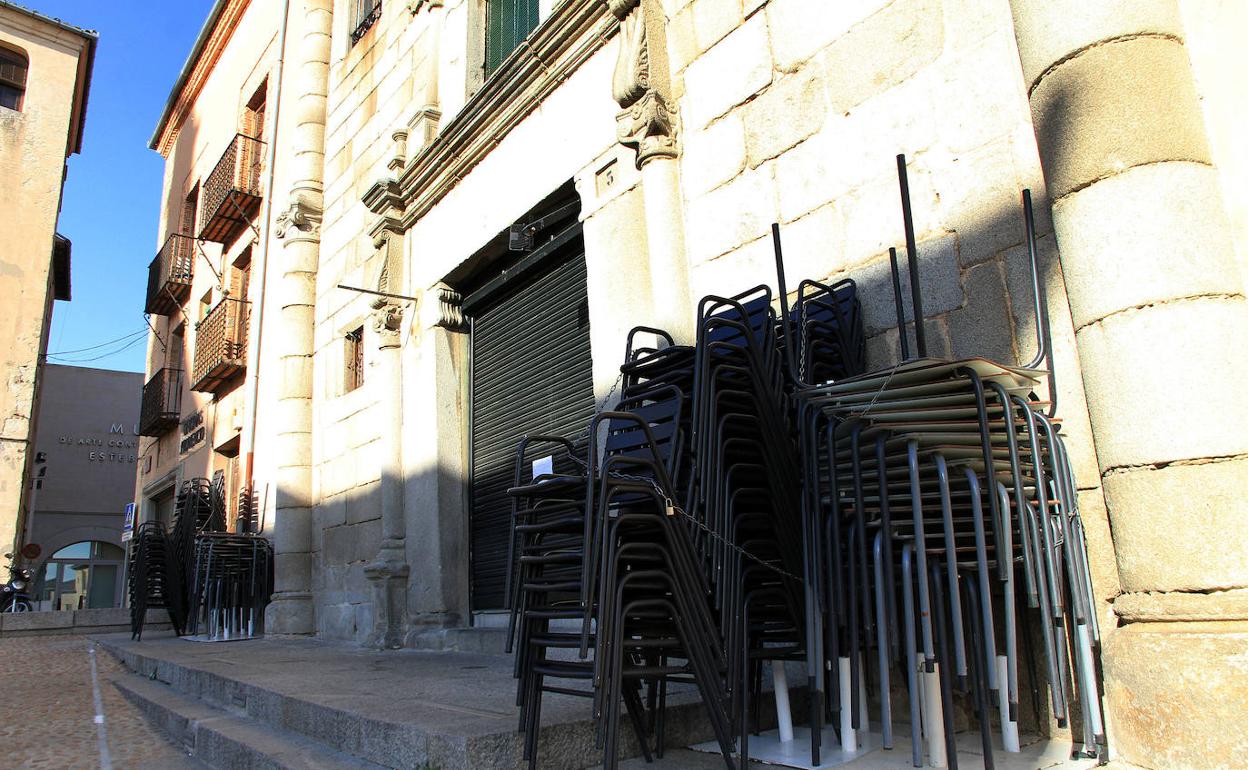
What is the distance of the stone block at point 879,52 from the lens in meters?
3.50

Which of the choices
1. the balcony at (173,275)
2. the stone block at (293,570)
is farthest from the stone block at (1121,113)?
the balcony at (173,275)

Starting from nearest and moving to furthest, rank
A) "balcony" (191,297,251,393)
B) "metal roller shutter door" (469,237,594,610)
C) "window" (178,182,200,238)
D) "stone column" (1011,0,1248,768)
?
1. "stone column" (1011,0,1248,768)
2. "metal roller shutter door" (469,237,594,610)
3. "balcony" (191,297,251,393)
4. "window" (178,182,200,238)

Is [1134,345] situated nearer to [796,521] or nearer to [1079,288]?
[1079,288]

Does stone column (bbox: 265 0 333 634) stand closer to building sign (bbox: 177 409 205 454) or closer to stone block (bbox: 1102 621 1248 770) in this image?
building sign (bbox: 177 409 205 454)

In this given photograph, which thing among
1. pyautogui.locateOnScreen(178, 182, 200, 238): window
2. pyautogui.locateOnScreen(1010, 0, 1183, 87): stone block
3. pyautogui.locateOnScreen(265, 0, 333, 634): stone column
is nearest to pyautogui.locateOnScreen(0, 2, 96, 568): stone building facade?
pyautogui.locateOnScreen(178, 182, 200, 238): window

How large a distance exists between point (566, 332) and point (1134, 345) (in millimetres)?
4093

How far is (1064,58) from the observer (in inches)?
106

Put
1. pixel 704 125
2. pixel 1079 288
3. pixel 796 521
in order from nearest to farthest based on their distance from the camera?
pixel 1079 288, pixel 796 521, pixel 704 125

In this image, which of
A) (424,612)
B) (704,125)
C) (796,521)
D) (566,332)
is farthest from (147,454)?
(796,521)

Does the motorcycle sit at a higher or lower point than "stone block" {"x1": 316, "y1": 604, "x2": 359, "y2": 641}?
higher

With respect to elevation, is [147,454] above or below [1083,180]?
above

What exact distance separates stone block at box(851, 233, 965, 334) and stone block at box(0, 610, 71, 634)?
13.5 meters

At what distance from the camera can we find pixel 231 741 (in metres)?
3.38

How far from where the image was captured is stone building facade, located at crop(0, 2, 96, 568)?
Answer: 55.7ft
